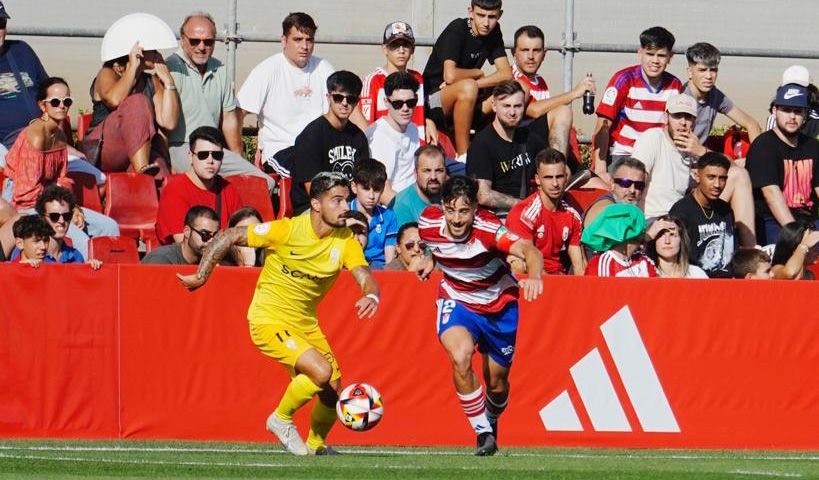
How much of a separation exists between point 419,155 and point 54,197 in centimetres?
329

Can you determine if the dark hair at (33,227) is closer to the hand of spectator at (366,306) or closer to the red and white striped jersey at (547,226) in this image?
the hand of spectator at (366,306)

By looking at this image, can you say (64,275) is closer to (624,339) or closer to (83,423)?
(83,423)

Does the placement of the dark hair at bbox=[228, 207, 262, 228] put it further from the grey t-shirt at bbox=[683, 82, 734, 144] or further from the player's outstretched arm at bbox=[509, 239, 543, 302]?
the grey t-shirt at bbox=[683, 82, 734, 144]

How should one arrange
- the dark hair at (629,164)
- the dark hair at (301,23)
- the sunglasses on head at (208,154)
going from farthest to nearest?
1. the dark hair at (301,23)
2. the dark hair at (629,164)
3. the sunglasses on head at (208,154)

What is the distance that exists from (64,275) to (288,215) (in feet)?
8.30

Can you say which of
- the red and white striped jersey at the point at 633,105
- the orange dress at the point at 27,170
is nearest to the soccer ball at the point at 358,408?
the orange dress at the point at 27,170

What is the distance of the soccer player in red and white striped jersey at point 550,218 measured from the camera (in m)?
13.4

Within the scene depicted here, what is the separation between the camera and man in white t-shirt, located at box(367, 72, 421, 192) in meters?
14.5

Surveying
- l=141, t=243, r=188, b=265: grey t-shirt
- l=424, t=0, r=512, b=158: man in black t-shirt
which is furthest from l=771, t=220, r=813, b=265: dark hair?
l=141, t=243, r=188, b=265: grey t-shirt

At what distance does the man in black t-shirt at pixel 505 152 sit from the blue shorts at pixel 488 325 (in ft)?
7.67

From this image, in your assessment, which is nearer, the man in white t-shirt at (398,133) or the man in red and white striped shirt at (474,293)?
the man in red and white striped shirt at (474,293)

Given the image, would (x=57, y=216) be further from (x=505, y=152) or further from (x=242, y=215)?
(x=505, y=152)

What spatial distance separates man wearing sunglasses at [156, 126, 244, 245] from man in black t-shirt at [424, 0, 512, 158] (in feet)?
8.68

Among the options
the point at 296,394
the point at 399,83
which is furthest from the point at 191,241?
the point at 399,83
